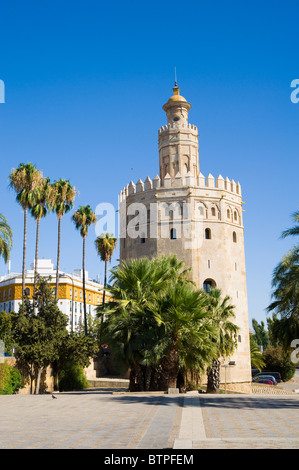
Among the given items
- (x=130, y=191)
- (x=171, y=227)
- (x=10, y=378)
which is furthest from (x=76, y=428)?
(x=130, y=191)

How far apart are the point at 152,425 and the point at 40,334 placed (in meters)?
19.4

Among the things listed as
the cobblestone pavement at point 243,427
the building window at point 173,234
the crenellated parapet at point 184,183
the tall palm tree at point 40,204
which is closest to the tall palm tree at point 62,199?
the tall palm tree at point 40,204

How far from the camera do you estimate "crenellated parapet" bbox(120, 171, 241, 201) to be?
122ft

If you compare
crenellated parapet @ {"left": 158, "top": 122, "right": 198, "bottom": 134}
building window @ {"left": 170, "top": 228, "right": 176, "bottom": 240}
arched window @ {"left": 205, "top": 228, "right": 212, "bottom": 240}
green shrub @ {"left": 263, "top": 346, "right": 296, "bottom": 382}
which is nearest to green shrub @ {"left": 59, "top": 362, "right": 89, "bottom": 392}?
building window @ {"left": 170, "top": 228, "right": 176, "bottom": 240}

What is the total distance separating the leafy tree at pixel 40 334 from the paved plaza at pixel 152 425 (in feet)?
40.7

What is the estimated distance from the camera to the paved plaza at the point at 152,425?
339 inches

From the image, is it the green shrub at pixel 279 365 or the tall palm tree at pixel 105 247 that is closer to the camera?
the tall palm tree at pixel 105 247

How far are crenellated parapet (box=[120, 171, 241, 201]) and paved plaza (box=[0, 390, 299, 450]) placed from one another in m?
23.2

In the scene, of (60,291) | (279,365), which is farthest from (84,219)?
(279,365)

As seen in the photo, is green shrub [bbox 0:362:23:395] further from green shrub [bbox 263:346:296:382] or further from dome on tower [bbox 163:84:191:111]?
green shrub [bbox 263:346:296:382]

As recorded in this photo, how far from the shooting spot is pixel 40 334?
2903 centimetres

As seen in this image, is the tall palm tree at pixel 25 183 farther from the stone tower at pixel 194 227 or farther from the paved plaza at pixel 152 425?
the paved plaza at pixel 152 425

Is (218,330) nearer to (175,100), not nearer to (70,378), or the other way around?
(70,378)
